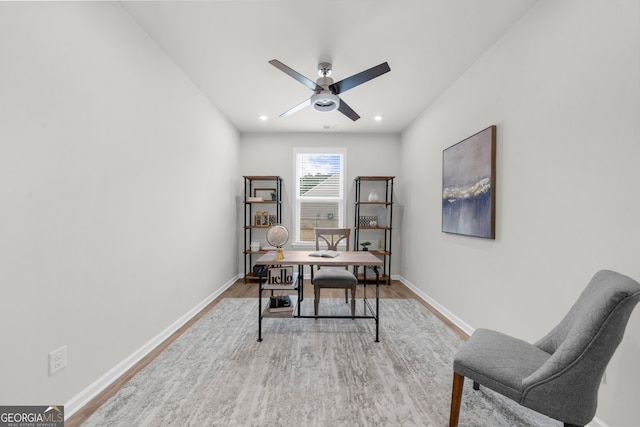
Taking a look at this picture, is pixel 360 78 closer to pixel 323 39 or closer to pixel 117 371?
pixel 323 39

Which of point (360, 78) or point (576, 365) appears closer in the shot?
point (576, 365)

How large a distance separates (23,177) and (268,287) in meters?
1.78

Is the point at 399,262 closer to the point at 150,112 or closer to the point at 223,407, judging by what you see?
the point at 223,407

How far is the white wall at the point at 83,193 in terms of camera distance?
49.6 inches

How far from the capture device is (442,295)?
3184mm

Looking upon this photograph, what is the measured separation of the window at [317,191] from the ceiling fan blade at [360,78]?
7.76 ft

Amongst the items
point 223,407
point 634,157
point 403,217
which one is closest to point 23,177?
point 223,407

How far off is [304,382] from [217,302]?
Answer: 6.81 feet

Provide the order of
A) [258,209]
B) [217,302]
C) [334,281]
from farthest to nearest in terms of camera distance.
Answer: [258,209]
[217,302]
[334,281]

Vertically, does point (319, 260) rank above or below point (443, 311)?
above

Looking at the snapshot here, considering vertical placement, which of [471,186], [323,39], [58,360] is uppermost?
[323,39]

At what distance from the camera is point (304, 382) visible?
184 centimetres

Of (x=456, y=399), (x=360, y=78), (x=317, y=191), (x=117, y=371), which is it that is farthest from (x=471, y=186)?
(x=117, y=371)

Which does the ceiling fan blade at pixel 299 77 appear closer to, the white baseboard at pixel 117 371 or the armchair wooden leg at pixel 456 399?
the armchair wooden leg at pixel 456 399
